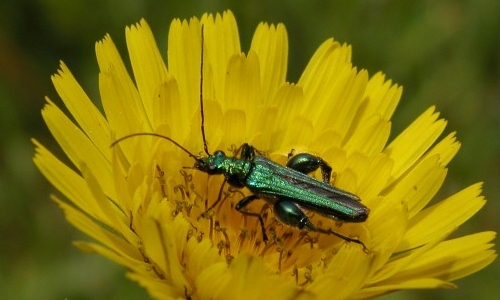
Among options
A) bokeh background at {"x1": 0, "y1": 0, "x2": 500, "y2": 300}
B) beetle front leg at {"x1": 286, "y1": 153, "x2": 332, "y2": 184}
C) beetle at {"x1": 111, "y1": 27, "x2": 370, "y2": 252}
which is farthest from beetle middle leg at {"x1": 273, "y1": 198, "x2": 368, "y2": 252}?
bokeh background at {"x1": 0, "y1": 0, "x2": 500, "y2": 300}

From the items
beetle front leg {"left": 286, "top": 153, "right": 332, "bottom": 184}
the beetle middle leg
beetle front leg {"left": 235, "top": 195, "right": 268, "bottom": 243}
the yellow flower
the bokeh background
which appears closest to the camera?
the yellow flower

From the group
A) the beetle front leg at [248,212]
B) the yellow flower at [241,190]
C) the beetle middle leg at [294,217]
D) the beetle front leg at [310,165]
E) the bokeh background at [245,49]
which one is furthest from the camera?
the bokeh background at [245,49]

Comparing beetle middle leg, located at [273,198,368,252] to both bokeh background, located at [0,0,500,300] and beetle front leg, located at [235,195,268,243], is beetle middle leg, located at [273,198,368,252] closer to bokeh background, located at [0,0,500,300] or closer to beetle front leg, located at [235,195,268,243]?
beetle front leg, located at [235,195,268,243]

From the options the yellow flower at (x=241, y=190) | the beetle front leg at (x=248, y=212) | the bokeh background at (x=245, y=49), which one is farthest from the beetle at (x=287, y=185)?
the bokeh background at (x=245, y=49)

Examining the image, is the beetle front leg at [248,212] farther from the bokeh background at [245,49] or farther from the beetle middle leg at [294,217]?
the bokeh background at [245,49]

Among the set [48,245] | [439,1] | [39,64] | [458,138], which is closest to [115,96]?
[48,245]

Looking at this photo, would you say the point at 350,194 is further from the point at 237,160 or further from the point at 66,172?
the point at 66,172

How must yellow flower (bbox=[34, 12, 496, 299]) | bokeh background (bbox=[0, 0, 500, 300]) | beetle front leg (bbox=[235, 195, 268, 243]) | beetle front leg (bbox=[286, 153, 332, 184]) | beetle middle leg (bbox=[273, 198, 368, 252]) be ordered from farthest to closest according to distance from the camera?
1. bokeh background (bbox=[0, 0, 500, 300])
2. beetle front leg (bbox=[286, 153, 332, 184])
3. beetle front leg (bbox=[235, 195, 268, 243])
4. beetle middle leg (bbox=[273, 198, 368, 252])
5. yellow flower (bbox=[34, 12, 496, 299])
